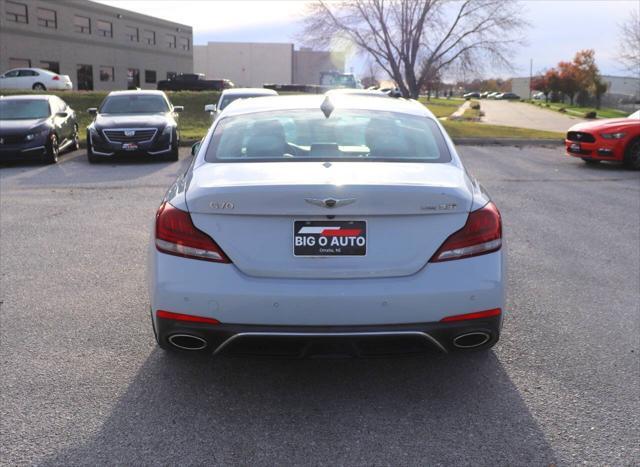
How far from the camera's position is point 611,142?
1384 centimetres

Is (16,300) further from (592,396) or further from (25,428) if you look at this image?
(592,396)

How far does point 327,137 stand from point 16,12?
152 feet

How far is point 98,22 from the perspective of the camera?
5241 cm

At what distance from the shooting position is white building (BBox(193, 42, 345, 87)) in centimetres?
7956

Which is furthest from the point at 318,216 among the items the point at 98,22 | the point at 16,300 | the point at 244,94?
the point at 98,22

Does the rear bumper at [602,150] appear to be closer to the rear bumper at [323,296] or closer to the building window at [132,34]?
the rear bumper at [323,296]

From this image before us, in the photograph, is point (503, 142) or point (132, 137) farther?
point (503, 142)

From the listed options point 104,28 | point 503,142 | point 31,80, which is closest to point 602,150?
→ point 503,142

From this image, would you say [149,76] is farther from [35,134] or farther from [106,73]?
[35,134]

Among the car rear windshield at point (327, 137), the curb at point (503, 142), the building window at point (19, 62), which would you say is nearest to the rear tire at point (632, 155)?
the curb at point (503, 142)

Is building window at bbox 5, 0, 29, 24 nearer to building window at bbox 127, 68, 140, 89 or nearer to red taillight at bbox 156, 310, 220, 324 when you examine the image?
building window at bbox 127, 68, 140, 89

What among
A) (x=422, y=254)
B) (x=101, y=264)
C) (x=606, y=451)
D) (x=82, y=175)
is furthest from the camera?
(x=82, y=175)

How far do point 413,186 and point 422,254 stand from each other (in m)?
0.33

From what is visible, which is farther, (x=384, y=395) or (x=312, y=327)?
(x=384, y=395)
